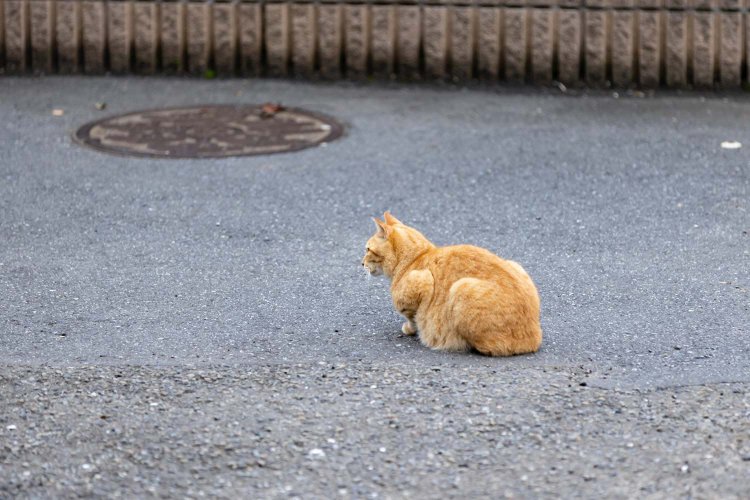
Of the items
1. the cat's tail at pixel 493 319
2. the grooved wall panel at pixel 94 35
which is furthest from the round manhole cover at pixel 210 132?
the cat's tail at pixel 493 319

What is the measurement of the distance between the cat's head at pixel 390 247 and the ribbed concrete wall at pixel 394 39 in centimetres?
461

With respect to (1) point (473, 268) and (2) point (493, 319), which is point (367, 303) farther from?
(2) point (493, 319)

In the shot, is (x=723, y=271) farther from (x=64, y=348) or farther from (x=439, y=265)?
(x=64, y=348)

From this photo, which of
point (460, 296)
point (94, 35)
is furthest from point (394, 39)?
point (460, 296)

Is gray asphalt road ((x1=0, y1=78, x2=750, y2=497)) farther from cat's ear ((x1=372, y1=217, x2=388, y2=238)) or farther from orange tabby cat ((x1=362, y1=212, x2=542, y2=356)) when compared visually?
cat's ear ((x1=372, y1=217, x2=388, y2=238))

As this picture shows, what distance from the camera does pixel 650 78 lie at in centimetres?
970

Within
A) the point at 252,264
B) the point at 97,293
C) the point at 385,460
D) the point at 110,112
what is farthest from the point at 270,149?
the point at 385,460

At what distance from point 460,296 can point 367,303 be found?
88cm

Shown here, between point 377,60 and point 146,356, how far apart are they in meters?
5.40

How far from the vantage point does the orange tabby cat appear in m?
4.98

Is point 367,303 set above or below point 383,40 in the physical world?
below

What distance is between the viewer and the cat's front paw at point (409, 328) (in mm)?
5336

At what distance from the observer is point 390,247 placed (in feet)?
18.0

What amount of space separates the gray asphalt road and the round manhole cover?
0.19 meters
